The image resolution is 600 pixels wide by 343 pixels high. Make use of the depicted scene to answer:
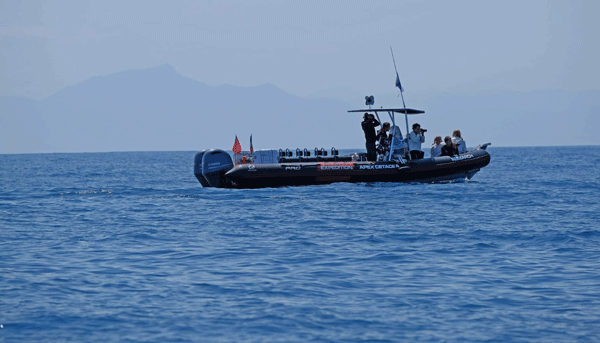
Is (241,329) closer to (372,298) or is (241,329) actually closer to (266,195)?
A: (372,298)

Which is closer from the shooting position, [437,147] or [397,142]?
[397,142]

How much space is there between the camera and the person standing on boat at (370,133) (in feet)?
85.2

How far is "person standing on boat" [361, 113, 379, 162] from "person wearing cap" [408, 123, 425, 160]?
4.18 feet

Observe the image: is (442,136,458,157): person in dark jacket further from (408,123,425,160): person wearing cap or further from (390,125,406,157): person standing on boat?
(390,125,406,157): person standing on boat

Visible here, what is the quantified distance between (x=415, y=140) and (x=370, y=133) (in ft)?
5.38

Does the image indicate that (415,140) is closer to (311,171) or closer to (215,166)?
(311,171)

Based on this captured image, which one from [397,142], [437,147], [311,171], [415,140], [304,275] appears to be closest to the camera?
[304,275]

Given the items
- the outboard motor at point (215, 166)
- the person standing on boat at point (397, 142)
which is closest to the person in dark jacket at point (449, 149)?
the person standing on boat at point (397, 142)

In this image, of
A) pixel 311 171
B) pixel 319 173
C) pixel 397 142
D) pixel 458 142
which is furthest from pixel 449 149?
pixel 311 171

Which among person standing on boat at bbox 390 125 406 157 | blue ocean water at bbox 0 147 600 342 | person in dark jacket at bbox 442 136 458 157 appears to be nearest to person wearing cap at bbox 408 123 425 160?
person standing on boat at bbox 390 125 406 157

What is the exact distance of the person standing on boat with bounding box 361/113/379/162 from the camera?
26.0 meters

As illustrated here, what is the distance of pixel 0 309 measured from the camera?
358 inches

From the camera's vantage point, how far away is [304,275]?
1091 cm

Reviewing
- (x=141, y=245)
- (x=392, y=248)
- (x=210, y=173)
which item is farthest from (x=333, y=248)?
(x=210, y=173)
